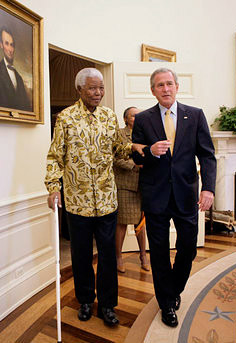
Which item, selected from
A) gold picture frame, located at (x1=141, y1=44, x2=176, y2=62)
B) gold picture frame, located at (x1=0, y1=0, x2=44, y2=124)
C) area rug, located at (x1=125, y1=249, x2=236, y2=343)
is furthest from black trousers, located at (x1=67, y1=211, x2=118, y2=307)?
gold picture frame, located at (x1=141, y1=44, x2=176, y2=62)

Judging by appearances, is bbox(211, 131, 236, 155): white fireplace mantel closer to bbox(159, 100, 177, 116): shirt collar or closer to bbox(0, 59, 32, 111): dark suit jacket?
bbox(159, 100, 177, 116): shirt collar

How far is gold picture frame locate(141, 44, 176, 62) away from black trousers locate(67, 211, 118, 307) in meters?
2.42

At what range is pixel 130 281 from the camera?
2.55 m

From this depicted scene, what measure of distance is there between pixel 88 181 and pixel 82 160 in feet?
0.44

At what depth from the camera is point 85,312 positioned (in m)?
1.98

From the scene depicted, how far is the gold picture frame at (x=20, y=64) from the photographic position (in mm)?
2043

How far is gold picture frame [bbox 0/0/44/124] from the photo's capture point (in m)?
2.04

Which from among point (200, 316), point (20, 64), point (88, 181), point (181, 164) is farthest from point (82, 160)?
point (200, 316)

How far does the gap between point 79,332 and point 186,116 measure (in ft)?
4.83

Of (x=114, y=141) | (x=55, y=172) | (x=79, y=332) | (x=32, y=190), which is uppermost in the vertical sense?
(x=114, y=141)

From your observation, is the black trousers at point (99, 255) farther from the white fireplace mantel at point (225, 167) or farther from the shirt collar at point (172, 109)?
the white fireplace mantel at point (225, 167)

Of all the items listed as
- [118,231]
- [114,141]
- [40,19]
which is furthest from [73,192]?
[40,19]

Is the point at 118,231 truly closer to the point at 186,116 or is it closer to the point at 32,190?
the point at 32,190

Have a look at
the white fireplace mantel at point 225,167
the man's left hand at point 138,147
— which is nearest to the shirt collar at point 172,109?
the man's left hand at point 138,147
